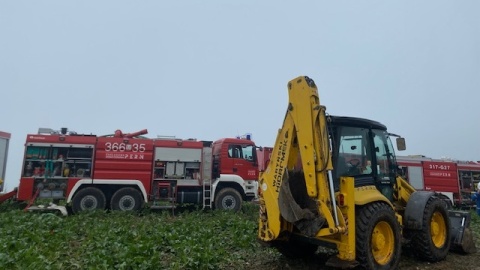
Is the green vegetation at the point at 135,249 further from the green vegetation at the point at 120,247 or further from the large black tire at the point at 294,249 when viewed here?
the large black tire at the point at 294,249

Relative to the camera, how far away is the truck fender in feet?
18.6

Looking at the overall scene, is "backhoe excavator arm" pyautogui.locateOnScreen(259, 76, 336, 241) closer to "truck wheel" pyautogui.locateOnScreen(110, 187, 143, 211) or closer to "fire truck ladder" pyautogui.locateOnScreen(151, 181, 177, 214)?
"fire truck ladder" pyautogui.locateOnScreen(151, 181, 177, 214)

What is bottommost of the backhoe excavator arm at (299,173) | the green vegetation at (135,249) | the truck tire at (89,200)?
the green vegetation at (135,249)

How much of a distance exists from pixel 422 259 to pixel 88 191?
34.8ft

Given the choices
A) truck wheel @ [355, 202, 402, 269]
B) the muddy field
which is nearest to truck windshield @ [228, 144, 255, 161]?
the muddy field

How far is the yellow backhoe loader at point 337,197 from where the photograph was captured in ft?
15.0

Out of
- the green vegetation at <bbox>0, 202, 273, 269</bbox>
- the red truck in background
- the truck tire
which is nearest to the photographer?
the green vegetation at <bbox>0, 202, 273, 269</bbox>

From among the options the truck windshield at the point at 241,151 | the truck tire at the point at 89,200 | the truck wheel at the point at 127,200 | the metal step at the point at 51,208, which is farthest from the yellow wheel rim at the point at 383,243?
the metal step at the point at 51,208

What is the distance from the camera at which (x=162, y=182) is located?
12.5m

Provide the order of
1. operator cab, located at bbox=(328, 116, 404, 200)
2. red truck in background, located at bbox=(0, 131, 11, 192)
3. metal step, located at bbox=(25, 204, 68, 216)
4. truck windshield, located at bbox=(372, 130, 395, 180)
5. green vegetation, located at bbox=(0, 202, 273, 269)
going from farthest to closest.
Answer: red truck in background, located at bbox=(0, 131, 11, 192) < metal step, located at bbox=(25, 204, 68, 216) < truck windshield, located at bbox=(372, 130, 395, 180) < operator cab, located at bbox=(328, 116, 404, 200) < green vegetation, located at bbox=(0, 202, 273, 269)

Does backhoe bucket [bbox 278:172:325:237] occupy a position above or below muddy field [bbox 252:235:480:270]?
above

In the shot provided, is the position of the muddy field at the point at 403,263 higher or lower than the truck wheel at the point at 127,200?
lower

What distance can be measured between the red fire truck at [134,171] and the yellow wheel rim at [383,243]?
815cm

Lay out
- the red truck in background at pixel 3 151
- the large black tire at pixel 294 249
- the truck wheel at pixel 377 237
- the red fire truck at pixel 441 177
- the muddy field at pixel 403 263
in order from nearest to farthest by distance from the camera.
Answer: the truck wheel at pixel 377 237
the muddy field at pixel 403 263
the large black tire at pixel 294 249
the red truck in background at pixel 3 151
the red fire truck at pixel 441 177
